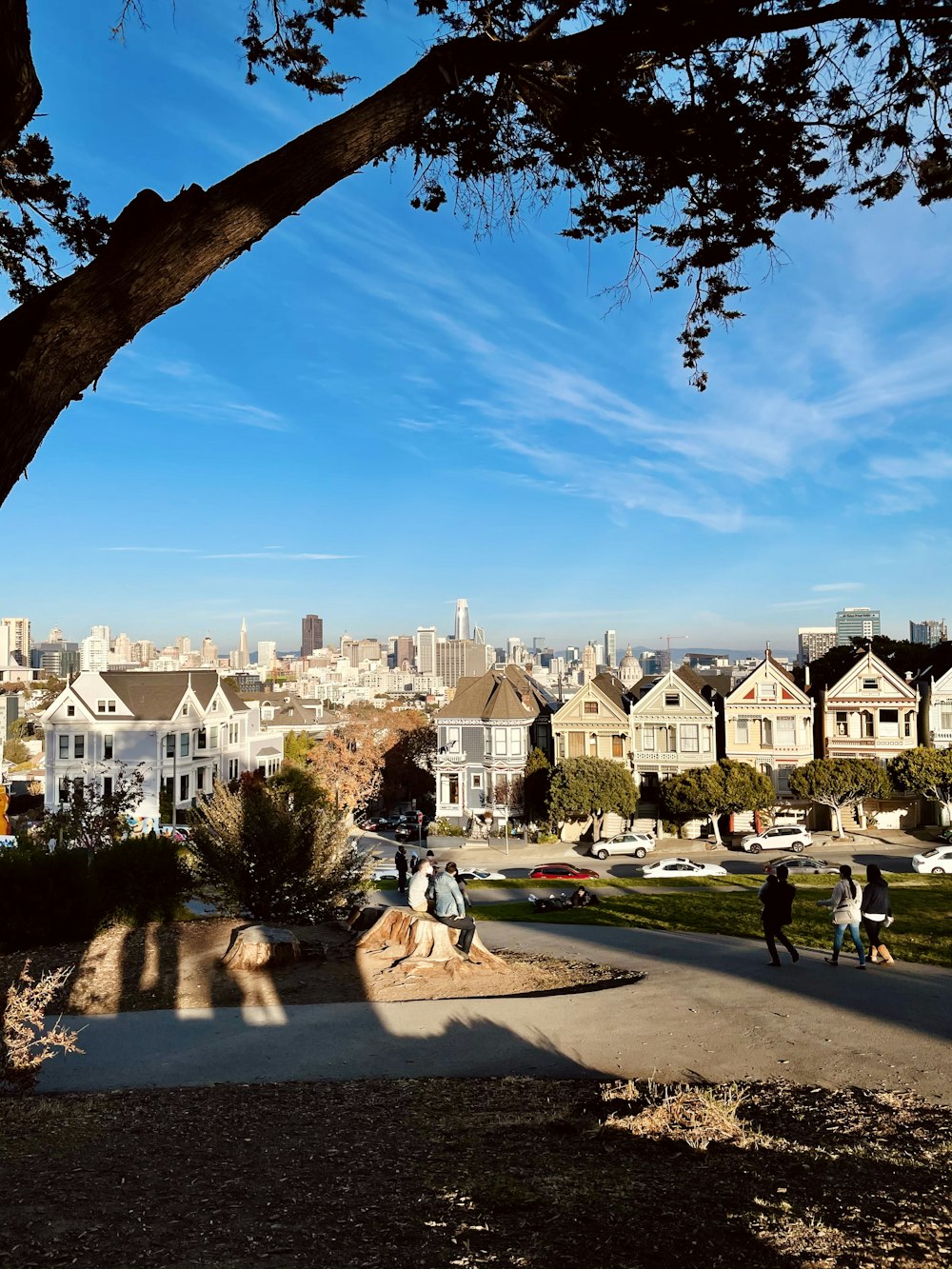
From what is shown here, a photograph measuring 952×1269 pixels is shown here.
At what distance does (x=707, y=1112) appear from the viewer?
642 cm

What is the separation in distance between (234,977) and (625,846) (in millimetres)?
34188

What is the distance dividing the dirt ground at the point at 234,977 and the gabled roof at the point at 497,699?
3833 cm

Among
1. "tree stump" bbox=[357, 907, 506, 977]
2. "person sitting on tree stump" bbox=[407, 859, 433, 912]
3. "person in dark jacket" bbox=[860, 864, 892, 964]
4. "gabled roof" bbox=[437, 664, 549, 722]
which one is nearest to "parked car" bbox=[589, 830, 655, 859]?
"gabled roof" bbox=[437, 664, 549, 722]

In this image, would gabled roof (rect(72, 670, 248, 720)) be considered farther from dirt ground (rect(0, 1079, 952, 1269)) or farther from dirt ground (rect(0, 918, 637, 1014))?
dirt ground (rect(0, 1079, 952, 1269))

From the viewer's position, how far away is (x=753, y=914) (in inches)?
753

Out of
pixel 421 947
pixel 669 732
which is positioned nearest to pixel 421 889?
pixel 421 947

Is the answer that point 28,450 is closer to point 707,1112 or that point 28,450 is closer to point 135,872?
point 707,1112

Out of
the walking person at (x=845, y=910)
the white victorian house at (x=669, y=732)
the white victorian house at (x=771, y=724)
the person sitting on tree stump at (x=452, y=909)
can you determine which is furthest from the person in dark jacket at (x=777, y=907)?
the white victorian house at (x=771, y=724)

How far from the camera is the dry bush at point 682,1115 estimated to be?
6129mm

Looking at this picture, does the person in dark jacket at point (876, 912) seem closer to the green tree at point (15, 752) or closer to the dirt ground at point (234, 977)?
the dirt ground at point (234, 977)

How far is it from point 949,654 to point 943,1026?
159ft

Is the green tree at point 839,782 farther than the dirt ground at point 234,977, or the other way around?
the green tree at point 839,782

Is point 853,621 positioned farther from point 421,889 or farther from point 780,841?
point 421,889

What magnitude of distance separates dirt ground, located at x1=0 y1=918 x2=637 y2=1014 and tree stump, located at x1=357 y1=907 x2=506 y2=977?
15 cm
